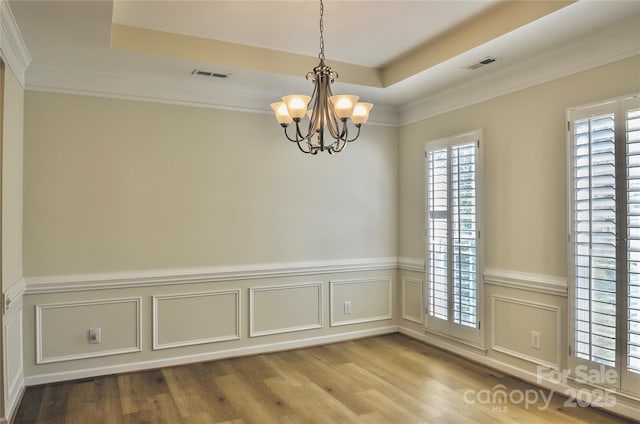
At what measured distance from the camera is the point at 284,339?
4.67 m

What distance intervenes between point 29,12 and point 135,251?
2045 mm

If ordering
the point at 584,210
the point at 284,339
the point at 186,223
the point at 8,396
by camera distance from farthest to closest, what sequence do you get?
the point at 284,339, the point at 186,223, the point at 584,210, the point at 8,396

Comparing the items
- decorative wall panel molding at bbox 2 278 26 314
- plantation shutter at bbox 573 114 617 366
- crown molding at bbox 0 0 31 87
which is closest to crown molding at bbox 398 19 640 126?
plantation shutter at bbox 573 114 617 366

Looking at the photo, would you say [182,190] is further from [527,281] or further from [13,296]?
[527,281]

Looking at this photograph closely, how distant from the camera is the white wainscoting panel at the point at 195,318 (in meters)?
4.13

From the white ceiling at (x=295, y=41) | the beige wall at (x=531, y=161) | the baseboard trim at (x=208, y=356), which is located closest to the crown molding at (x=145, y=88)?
the white ceiling at (x=295, y=41)

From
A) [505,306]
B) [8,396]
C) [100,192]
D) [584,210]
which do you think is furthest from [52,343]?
[584,210]

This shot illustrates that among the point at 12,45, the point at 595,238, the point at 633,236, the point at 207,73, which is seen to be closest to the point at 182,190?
the point at 207,73

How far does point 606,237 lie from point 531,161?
90 cm

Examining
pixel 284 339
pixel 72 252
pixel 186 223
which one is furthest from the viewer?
pixel 284 339

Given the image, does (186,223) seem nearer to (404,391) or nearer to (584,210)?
(404,391)

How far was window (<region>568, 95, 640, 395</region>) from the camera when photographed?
2961 millimetres

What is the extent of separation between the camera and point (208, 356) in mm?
4305

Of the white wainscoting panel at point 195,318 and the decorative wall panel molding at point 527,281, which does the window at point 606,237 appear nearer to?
the decorative wall panel molding at point 527,281
